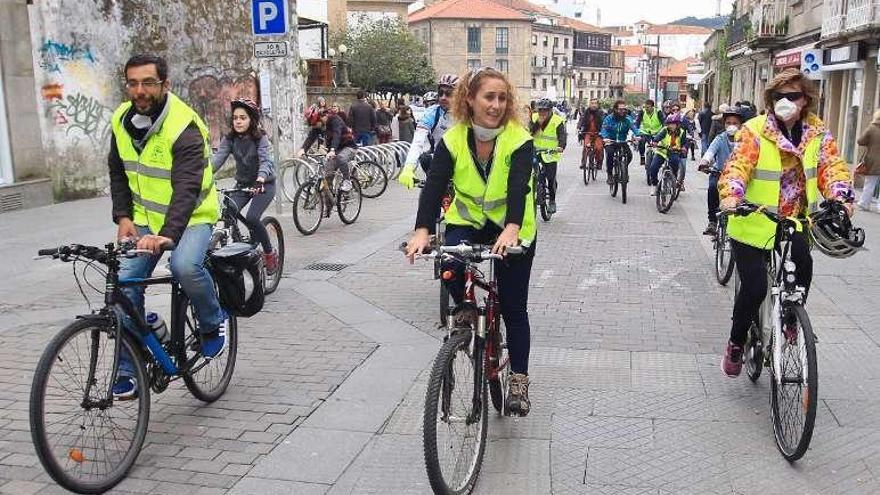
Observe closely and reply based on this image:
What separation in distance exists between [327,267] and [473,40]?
100 meters

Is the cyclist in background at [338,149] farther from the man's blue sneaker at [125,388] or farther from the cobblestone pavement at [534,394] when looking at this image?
the man's blue sneaker at [125,388]

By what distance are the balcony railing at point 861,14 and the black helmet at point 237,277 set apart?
18.2 meters

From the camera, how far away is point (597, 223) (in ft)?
38.2

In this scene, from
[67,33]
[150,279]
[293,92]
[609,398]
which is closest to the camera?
[150,279]

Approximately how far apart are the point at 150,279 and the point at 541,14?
126199 millimetres

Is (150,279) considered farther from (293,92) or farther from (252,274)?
(293,92)

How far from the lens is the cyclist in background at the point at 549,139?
11.9 meters

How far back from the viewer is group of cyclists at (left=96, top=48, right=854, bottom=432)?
385 cm

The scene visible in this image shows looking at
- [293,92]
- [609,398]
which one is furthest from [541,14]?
[609,398]

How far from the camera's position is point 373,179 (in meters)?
14.9

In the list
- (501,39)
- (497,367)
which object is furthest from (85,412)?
(501,39)

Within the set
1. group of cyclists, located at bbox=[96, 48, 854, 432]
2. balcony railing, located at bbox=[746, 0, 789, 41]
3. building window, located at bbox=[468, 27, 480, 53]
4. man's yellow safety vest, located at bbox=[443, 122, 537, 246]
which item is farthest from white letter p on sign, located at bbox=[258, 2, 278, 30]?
building window, located at bbox=[468, 27, 480, 53]

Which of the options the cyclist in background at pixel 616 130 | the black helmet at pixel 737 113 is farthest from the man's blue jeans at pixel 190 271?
the cyclist in background at pixel 616 130

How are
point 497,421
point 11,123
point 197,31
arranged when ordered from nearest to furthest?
point 497,421 → point 11,123 → point 197,31
